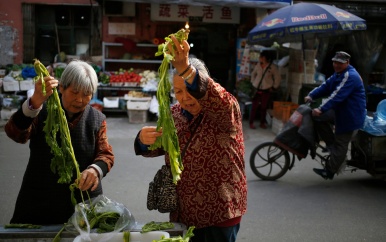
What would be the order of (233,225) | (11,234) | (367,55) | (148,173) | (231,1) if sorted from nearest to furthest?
(11,234) → (233,225) → (148,173) → (231,1) → (367,55)

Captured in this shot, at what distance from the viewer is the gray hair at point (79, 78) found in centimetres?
268

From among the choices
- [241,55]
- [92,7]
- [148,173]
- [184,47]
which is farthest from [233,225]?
[92,7]

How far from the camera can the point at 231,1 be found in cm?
1109

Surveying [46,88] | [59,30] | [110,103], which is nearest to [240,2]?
[110,103]

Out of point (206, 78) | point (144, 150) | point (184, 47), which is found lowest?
point (144, 150)

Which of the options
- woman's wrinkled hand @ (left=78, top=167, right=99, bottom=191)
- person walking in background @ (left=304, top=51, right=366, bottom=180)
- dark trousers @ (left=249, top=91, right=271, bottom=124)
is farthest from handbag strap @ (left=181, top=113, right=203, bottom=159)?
dark trousers @ (left=249, top=91, right=271, bottom=124)

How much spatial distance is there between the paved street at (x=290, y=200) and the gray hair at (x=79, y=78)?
9.60 ft

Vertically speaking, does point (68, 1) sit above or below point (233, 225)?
above

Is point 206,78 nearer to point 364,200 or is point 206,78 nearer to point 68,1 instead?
point 364,200

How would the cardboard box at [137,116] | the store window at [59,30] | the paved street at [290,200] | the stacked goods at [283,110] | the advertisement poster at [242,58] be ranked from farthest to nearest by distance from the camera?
1. the store window at [59,30]
2. the advertisement poster at [242,58]
3. the cardboard box at [137,116]
4. the stacked goods at [283,110]
5. the paved street at [290,200]

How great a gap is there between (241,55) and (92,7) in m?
4.32

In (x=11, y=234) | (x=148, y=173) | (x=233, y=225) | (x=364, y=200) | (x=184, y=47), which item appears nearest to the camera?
(x=184, y=47)

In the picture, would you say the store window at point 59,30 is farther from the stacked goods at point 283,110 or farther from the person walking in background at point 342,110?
the person walking in background at point 342,110

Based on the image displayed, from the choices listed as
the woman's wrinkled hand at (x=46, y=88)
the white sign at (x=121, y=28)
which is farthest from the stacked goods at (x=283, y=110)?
the woman's wrinkled hand at (x=46, y=88)
